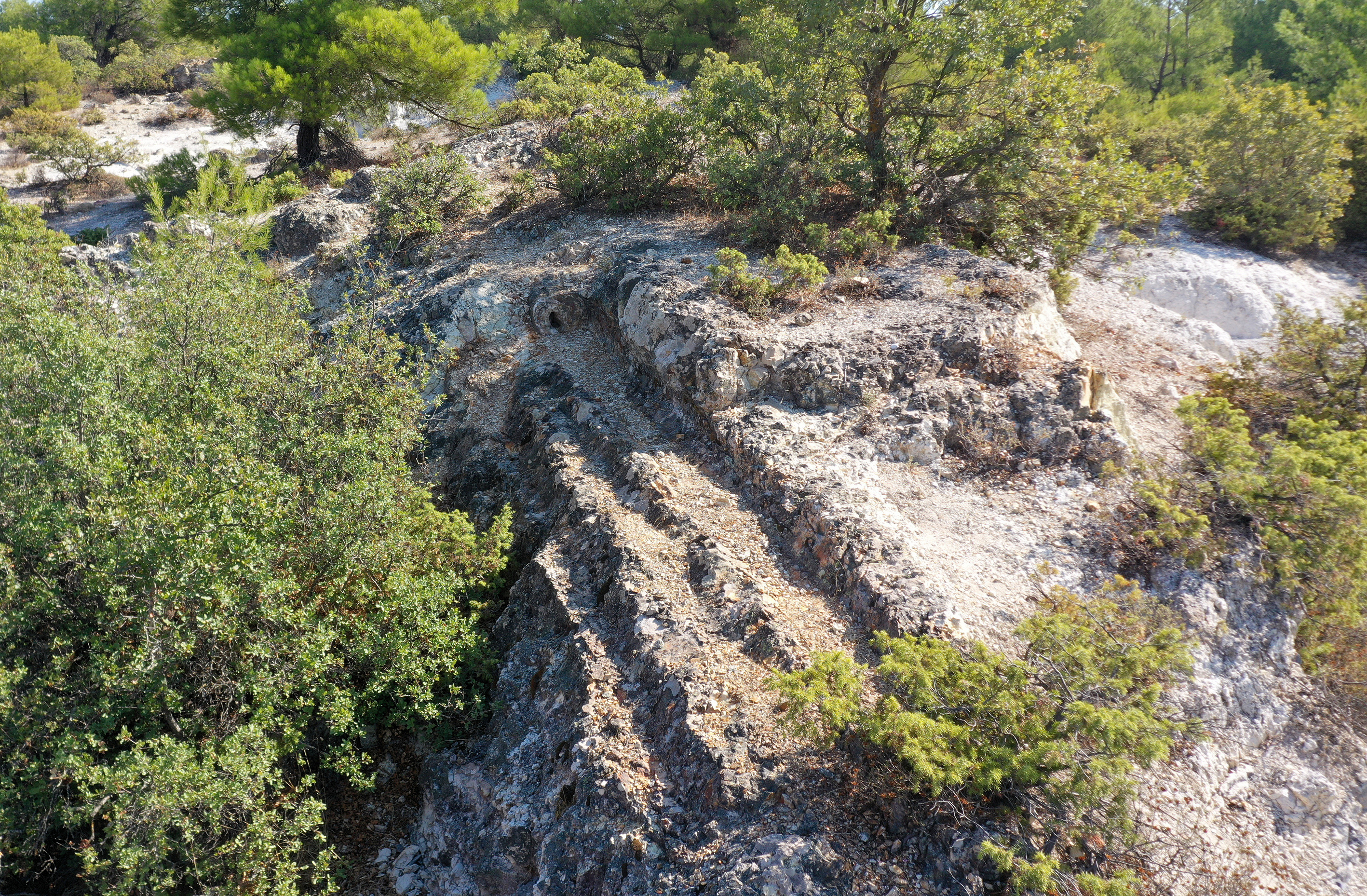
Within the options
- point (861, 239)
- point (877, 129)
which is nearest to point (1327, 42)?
point (877, 129)

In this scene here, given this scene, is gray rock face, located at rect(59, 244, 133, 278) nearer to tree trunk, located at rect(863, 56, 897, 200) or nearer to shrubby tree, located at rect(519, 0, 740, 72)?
tree trunk, located at rect(863, 56, 897, 200)

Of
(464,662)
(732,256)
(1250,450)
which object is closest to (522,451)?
(464,662)

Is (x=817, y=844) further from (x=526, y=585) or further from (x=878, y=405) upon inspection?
(x=878, y=405)

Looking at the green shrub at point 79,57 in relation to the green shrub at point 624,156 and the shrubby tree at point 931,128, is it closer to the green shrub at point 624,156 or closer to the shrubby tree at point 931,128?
the green shrub at point 624,156

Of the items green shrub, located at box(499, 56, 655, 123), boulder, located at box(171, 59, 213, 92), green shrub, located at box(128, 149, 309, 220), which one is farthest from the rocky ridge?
boulder, located at box(171, 59, 213, 92)

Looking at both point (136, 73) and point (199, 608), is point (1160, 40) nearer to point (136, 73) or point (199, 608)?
point (199, 608)

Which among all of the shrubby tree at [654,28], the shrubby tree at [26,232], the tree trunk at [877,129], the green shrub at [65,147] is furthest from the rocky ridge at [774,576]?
the green shrub at [65,147]
